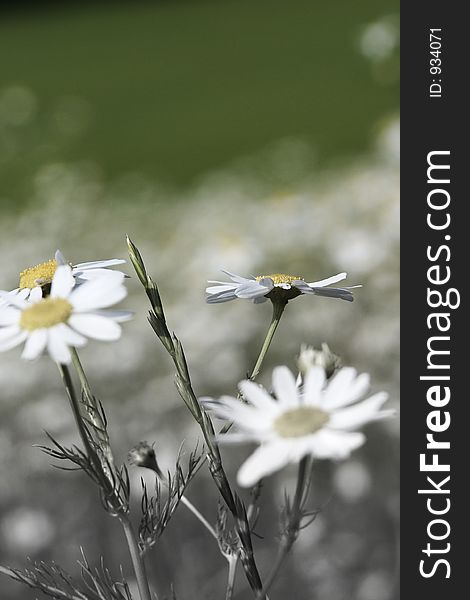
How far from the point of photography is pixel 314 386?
363mm

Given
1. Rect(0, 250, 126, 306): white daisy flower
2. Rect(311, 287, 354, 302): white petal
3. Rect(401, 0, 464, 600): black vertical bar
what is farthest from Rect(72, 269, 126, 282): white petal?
Rect(401, 0, 464, 600): black vertical bar

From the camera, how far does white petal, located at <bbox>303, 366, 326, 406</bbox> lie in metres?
0.36

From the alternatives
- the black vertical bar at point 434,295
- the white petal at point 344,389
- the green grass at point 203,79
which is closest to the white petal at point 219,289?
the white petal at point 344,389

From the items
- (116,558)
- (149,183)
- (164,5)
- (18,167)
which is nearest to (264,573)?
(116,558)

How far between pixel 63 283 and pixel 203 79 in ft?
9.33

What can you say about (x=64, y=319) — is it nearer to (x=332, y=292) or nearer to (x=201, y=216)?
(x=332, y=292)

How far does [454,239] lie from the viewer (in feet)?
2.79

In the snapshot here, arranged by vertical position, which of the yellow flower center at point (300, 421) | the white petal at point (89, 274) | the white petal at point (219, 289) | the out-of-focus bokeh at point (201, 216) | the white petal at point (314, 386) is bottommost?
the yellow flower center at point (300, 421)

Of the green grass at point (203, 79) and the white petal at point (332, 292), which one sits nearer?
the white petal at point (332, 292)

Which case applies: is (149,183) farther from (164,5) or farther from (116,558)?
(116,558)

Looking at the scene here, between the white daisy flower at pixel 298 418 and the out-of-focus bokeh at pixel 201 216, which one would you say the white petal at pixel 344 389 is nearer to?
the white daisy flower at pixel 298 418

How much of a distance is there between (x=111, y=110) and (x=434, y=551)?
2586 mm

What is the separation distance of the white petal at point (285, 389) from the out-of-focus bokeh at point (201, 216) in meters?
0.14

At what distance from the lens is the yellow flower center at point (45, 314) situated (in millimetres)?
363
